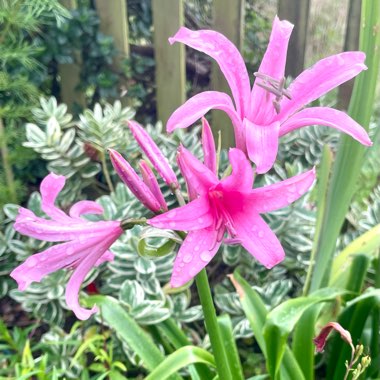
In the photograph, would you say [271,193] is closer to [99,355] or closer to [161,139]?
[99,355]

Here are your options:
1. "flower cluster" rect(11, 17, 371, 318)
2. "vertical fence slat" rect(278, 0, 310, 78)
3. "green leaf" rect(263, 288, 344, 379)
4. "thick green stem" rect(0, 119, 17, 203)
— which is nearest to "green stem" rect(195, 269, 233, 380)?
"flower cluster" rect(11, 17, 371, 318)

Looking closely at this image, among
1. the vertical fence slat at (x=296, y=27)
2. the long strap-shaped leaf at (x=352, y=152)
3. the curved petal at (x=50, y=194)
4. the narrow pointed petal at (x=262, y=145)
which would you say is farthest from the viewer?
the vertical fence slat at (x=296, y=27)

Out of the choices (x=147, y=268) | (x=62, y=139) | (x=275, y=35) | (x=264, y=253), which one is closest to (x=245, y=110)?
(x=275, y=35)

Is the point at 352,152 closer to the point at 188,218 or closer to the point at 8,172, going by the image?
the point at 188,218

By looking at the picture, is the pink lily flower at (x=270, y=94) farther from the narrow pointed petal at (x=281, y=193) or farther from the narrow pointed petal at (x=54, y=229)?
the narrow pointed petal at (x=54, y=229)

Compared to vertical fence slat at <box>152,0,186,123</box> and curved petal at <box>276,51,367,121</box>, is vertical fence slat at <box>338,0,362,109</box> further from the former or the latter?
curved petal at <box>276,51,367,121</box>

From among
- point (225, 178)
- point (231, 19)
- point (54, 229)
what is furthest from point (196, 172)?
point (231, 19)

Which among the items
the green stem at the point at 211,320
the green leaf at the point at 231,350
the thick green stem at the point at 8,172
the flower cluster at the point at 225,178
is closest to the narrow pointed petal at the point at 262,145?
the flower cluster at the point at 225,178
